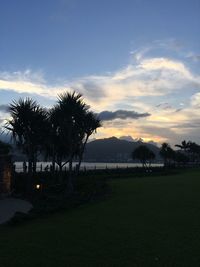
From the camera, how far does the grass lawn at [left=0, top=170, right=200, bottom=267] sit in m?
9.49

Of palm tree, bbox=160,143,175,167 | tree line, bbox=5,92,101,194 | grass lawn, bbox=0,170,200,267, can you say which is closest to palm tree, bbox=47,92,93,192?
tree line, bbox=5,92,101,194

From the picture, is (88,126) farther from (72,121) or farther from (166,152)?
(166,152)

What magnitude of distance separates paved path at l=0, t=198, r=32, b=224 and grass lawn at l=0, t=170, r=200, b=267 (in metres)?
2.22

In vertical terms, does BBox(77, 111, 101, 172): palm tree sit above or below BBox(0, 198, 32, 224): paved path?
above

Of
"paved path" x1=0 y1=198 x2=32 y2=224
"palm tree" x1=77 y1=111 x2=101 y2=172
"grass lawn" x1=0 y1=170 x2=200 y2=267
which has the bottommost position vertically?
"grass lawn" x1=0 y1=170 x2=200 y2=267

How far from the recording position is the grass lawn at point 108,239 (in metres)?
9.49

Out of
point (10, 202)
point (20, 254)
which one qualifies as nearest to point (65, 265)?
point (20, 254)

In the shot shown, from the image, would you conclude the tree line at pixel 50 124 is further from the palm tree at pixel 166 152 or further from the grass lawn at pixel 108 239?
the palm tree at pixel 166 152

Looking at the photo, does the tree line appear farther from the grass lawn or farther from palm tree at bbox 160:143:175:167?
palm tree at bbox 160:143:175:167

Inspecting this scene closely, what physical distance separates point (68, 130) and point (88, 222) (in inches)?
581

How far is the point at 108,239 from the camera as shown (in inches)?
456

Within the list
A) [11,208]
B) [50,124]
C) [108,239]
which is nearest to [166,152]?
[50,124]

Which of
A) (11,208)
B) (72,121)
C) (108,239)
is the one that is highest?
(72,121)

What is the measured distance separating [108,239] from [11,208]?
410 inches
